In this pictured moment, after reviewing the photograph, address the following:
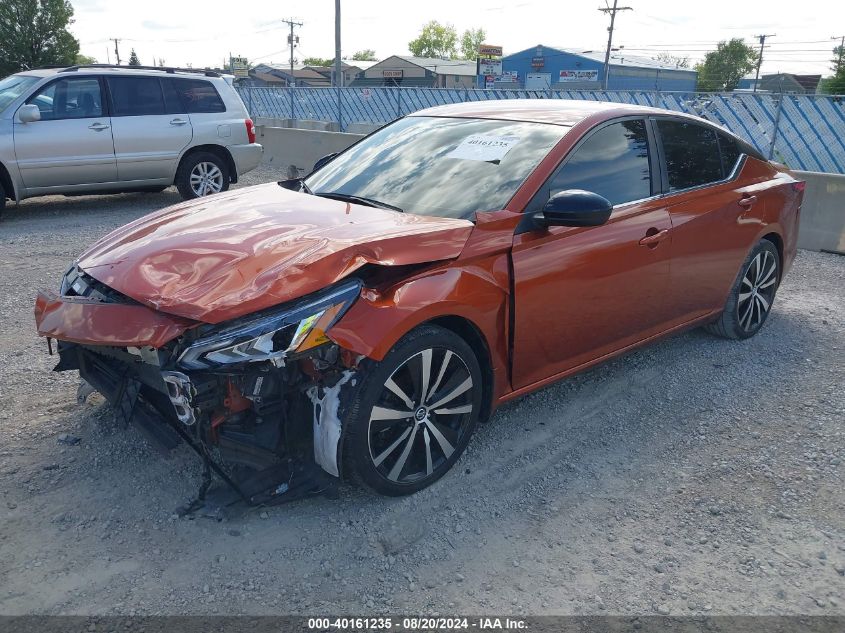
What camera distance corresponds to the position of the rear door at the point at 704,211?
14.8 ft

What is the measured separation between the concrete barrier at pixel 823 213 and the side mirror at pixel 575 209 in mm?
5981

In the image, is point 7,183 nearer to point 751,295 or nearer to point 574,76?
point 751,295

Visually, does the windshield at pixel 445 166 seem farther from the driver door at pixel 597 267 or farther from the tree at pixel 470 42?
the tree at pixel 470 42

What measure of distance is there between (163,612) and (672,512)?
7.33 ft

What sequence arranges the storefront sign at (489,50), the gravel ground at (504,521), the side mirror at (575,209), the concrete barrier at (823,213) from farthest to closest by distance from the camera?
the storefront sign at (489,50), the concrete barrier at (823,213), the side mirror at (575,209), the gravel ground at (504,521)

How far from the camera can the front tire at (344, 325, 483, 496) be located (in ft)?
10.0

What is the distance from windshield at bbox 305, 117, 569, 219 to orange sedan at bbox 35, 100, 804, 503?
0.05ft

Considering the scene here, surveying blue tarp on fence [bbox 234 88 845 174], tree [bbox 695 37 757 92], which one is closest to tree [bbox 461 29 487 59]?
tree [bbox 695 37 757 92]

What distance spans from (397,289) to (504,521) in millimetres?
1157

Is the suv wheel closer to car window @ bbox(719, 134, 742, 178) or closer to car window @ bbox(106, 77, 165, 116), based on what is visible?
car window @ bbox(106, 77, 165, 116)

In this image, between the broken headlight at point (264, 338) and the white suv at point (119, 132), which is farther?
the white suv at point (119, 132)

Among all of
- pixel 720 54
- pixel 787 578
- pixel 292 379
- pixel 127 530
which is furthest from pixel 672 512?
pixel 720 54

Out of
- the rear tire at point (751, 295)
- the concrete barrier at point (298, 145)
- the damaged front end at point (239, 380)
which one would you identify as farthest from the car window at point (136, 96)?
the rear tire at point (751, 295)

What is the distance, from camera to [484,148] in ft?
13.2
